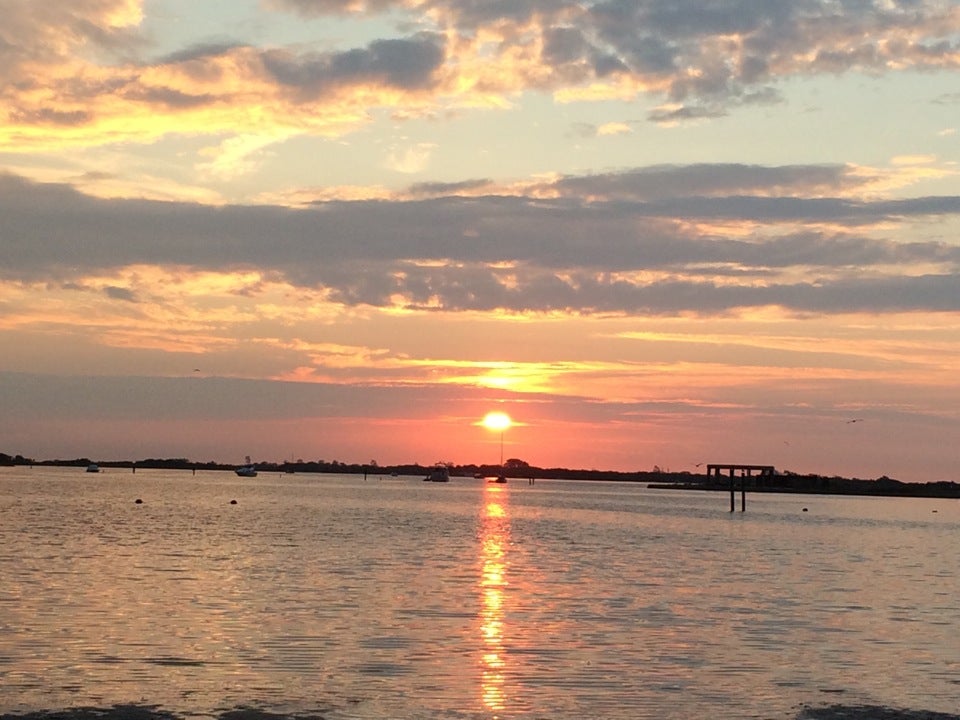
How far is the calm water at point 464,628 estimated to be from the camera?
28672 millimetres

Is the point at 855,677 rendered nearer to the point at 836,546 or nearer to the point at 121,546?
the point at 121,546

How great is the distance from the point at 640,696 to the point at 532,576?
30.8m

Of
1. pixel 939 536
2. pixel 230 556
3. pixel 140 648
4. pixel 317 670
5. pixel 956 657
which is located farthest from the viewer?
pixel 939 536

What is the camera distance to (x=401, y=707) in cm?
2730

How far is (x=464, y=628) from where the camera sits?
40.1m

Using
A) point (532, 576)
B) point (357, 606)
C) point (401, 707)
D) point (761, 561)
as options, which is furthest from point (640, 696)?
point (761, 561)

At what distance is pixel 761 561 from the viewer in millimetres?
75562

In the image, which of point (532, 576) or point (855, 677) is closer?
point (855, 677)

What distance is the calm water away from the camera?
2867 centimetres

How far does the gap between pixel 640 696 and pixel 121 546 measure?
48.9m

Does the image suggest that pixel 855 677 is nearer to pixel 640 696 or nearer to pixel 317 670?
pixel 640 696

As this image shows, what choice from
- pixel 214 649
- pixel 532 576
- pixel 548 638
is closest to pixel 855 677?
pixel 548 638

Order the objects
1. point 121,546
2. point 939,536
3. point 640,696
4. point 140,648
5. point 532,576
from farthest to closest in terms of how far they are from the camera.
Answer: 1. point 939,536
2. point 121,546
3. point 532,576
4. point 140,648
5. point 640,696

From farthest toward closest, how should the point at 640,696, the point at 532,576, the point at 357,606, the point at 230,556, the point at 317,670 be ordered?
1. the point at 230,556
2. the point at 532,576
3. the point at 357,606
4. the point at 317,670
5. the point at 640,696
